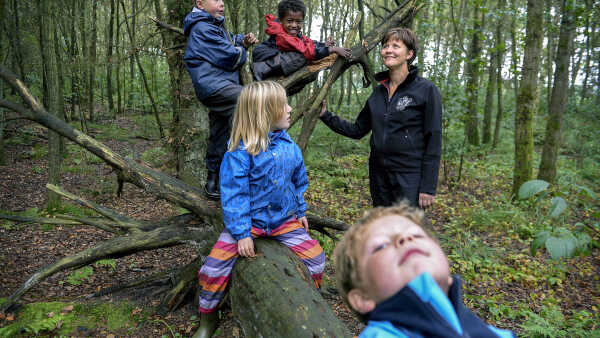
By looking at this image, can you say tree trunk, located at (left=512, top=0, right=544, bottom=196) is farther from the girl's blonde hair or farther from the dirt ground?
the girl's blonde hair

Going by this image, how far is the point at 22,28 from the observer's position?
411 inches

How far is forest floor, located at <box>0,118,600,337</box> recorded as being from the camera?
350 cm

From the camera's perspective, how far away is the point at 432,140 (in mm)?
3053

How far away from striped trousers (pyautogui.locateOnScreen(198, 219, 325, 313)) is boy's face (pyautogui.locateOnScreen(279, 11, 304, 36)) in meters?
2.12

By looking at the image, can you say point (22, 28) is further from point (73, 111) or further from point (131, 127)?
point (131, 127)

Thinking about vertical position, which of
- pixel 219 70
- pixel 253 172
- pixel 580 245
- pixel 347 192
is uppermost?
pixel 219 70

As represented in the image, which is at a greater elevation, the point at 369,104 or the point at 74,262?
the point at 369,104

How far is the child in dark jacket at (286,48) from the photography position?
3727 mm

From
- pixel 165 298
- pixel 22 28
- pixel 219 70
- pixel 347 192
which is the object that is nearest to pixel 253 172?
pixel 219 70

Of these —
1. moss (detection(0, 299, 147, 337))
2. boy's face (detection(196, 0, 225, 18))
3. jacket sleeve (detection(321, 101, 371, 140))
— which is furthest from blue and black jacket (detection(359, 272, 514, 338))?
boy's face (detection(196, 0, 225, 18))

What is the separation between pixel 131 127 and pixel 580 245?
14.1 m

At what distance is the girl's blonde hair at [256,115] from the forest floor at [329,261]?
1864 millimetres

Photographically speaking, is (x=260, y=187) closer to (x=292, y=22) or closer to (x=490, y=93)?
(x=292, y=22)

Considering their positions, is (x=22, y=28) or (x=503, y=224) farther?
(x=22, y=28)
